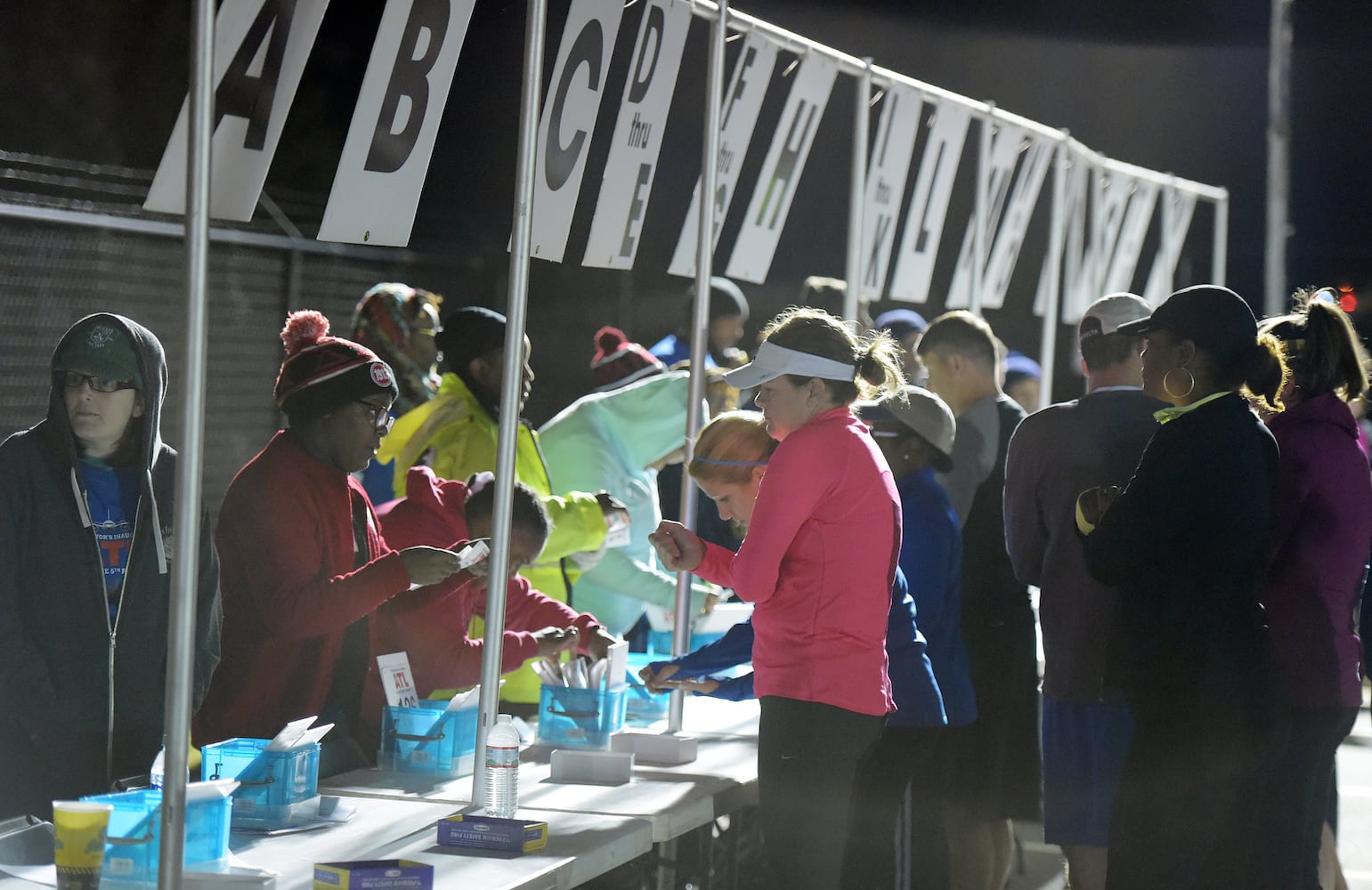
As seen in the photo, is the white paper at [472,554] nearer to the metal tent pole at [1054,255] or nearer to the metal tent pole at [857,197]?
the metal tent pole at [857,197]

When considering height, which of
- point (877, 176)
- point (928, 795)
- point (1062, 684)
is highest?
point (877, 176)

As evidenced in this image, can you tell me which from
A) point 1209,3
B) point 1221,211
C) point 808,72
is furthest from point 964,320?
point 1209,3

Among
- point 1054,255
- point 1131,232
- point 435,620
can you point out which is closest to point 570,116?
point 435,620

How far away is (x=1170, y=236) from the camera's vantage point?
9.89 metres

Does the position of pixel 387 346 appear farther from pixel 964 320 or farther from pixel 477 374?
pixel 964 320

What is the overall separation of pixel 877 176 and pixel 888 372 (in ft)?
8.84

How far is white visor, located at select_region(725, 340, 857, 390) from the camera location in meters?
2.90

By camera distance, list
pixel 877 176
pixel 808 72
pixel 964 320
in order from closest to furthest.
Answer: pixel 964 320 → pixel 808 72 → pixel 877 176

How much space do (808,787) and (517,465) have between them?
138 centimetres

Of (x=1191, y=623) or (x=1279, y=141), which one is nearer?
(x=1191, y=623)

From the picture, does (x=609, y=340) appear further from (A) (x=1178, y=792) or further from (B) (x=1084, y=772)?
(A) (x=1178, y=792)

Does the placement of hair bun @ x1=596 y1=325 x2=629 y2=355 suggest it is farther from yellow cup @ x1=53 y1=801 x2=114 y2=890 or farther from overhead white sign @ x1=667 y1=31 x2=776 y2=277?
yellow cup @ x1=53 y1=801 x2=114 y2=890

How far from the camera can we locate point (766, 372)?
2.93 m

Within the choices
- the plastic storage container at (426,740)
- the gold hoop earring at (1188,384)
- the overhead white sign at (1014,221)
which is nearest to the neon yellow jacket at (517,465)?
the plastic storage container at (426,740)
